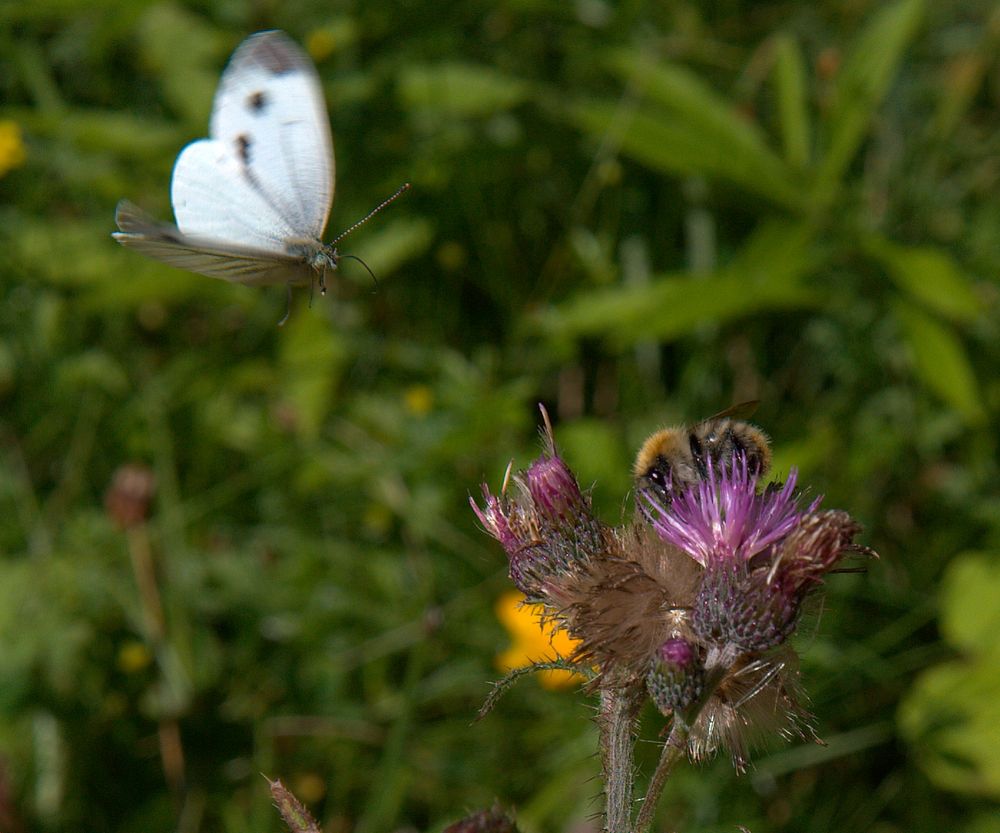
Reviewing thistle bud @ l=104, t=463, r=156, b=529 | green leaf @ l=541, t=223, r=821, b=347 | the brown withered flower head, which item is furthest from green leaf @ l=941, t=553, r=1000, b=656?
thistle bud @ l=104, t=463, r=156, b=529

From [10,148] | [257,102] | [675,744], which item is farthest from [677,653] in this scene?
[10,148]

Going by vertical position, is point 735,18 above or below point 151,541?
above

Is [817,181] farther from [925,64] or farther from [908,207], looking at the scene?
[925,64]

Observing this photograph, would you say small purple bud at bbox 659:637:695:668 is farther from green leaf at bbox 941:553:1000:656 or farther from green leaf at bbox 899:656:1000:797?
green leaf at bbox 941:553:1000:656

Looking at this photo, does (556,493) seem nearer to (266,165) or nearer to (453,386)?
(266,165)

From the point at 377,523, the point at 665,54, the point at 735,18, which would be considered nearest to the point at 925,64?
the point at 735,18

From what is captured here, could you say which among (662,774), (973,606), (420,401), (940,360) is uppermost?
(662,774)
